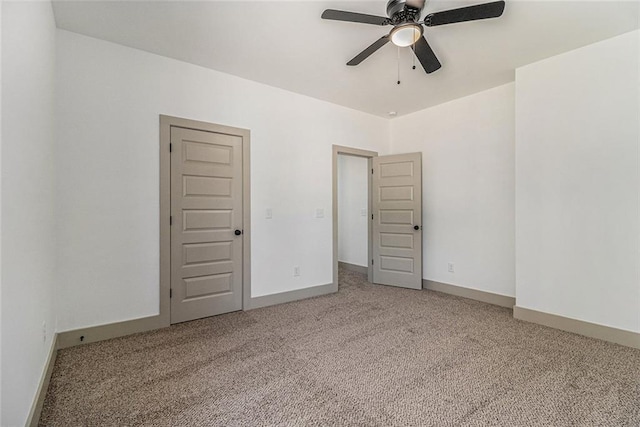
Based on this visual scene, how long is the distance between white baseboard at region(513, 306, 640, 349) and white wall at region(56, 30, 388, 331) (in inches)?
110

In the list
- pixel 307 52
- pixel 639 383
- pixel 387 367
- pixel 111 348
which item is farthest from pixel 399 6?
pixel 111 348

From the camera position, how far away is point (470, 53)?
9.70 ft

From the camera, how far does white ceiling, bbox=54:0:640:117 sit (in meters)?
2.30

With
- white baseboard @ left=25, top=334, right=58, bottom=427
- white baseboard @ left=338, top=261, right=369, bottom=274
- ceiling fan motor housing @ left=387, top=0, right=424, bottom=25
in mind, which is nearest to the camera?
white baseboard @ left=25, top=334, right=58, bottom=427

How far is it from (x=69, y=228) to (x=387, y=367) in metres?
2.93

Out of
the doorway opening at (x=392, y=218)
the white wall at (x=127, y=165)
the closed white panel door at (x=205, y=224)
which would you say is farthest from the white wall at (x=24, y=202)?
the doorway opening at (x=392, y=218)

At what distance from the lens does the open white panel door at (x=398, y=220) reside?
455 cm

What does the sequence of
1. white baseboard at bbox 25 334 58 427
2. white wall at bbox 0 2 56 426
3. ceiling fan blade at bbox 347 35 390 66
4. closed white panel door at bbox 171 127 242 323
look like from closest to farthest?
1. white wall at bbox 0 2 56 426
2. white baseboard at bbox 25 334 58 427
3. ceiling fan blade at bbox 347 35 390 66
4. closed white panel door at bbox 171 127 242 323

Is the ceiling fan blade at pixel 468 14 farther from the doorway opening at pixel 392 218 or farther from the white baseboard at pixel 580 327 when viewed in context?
the white baseboard at pixel 580 327

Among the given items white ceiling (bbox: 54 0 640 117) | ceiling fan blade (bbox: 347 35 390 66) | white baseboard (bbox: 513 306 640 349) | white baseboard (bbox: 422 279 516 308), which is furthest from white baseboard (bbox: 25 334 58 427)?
white baseboard (bbox: 422 279 516 308)

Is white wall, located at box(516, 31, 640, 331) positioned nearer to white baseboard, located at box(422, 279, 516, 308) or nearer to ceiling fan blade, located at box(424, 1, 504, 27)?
white baseboard, located at box(422, 279, 516, 308)

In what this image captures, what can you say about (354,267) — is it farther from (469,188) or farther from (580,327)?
(580,327)

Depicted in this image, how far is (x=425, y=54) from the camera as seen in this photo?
2408 millimetres

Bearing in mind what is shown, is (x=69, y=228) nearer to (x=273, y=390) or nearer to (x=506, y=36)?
(x=273, y=390)
